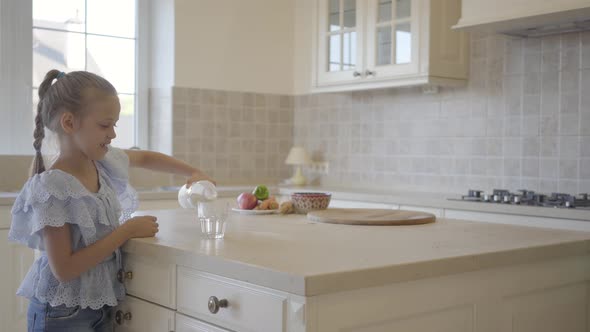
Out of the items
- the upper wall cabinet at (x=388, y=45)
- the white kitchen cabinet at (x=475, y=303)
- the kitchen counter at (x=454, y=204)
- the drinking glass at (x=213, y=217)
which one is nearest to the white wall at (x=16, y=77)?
the kitchen counter at (x=454, y=204)

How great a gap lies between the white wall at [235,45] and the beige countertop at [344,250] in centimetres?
249

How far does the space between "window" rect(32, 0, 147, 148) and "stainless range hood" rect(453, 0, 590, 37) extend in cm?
218

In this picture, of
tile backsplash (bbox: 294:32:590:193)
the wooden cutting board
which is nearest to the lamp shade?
A: tile backsplash (bbox: 294:32:590:193)

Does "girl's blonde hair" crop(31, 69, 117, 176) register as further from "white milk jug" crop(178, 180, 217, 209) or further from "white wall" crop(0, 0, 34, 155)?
"white wall" crop(0, 0, 34, 155)

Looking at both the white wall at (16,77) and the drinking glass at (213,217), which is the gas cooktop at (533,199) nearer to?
the drinking glass at (213,217)

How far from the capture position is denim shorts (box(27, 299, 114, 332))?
1.58 meters

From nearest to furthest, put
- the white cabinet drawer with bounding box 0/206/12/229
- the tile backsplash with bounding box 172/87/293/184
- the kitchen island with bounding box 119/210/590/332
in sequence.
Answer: the kitchen island with bounding box 119/210/590/332, the white cabinet drawer with bounding box 0/206/12/229, the tile backsplash with bounding box 172/87/293/184

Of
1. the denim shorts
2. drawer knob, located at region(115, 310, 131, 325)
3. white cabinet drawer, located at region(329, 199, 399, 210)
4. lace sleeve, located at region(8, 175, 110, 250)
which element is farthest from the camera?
white cabinet drawer, located at region(329, 199, 399, 210)

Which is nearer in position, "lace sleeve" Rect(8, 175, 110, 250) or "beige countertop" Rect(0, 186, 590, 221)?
"lace sleeve" Rect(8, 175, 110, 250)

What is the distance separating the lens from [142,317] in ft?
5.52

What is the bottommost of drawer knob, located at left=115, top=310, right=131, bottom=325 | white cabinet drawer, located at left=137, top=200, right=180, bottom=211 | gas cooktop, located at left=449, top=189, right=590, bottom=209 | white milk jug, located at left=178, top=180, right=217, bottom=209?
drawer knob, located at left=115, top=310, right=131, bottom=325

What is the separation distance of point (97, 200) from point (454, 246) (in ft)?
2.74

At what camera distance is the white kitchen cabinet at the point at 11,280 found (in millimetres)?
3102

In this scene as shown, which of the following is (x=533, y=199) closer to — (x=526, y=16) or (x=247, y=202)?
(x=526, y=16)
